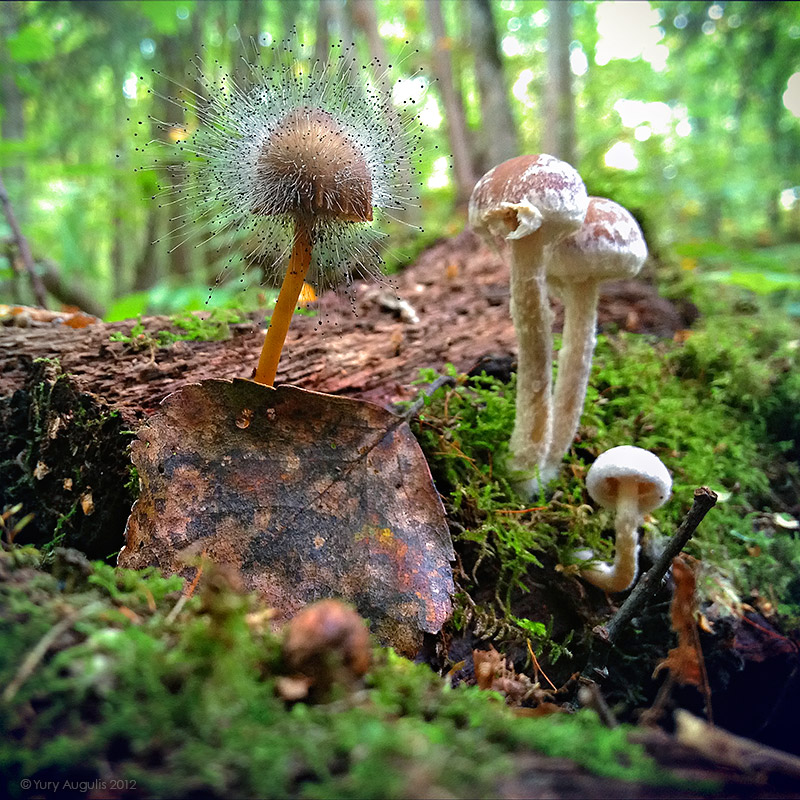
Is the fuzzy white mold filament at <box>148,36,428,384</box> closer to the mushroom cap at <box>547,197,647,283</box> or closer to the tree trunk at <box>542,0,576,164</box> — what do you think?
the mushroom cap at <box>547,197,647,283</box>

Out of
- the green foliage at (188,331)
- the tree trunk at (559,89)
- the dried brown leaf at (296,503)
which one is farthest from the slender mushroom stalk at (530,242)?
the tree trunk at (559,89)

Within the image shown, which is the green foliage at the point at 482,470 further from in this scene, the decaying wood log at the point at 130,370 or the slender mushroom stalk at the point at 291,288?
the slender mushroom stalk at the point at 291,288

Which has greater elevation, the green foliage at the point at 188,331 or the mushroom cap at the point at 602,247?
the mushroom cap at the point at 602,247

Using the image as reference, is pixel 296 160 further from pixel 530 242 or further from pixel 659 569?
pixel 659 569

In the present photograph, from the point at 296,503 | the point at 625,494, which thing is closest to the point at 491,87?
the point at 625,494

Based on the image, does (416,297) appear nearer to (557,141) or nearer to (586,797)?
(557,141)
